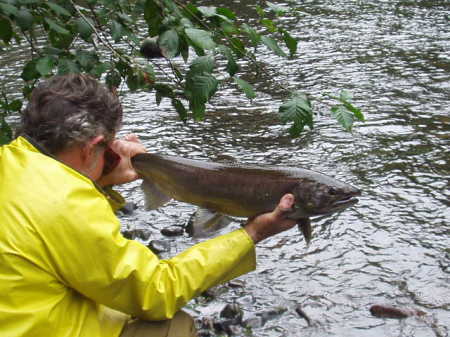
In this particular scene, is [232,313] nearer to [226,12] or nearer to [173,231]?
[173,231]

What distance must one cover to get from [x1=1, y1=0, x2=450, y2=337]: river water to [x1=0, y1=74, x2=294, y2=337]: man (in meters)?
1.41

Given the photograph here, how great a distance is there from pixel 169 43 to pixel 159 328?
4.74 ft

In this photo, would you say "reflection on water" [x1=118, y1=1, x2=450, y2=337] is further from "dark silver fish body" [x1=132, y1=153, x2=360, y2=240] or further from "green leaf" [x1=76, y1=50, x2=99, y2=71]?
"green leaf" [x1=76, y1=50, x2=99, y2=71]

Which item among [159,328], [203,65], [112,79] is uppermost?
[203,65]

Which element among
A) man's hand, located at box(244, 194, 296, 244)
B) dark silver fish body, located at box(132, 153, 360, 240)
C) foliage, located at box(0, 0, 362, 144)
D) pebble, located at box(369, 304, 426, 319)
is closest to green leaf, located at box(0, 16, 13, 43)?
foliage, located at box(0, 0, 362, 144)

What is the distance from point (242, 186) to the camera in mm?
3561

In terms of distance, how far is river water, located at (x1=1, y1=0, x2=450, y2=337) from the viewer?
15.3ft

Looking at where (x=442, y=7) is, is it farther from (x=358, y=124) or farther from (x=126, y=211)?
(x=126, y=211)

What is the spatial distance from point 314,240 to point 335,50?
5.67m

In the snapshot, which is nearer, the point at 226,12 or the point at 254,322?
the point at 226,12

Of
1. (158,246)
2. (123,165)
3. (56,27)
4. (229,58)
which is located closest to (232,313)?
(158,246)

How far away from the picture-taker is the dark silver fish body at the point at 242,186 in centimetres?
333

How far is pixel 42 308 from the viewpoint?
248 centimetres

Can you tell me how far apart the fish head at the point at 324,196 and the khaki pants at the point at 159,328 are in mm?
802
